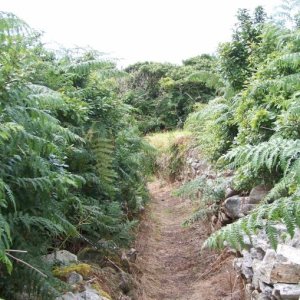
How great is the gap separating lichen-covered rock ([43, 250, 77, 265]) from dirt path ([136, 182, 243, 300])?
92cm

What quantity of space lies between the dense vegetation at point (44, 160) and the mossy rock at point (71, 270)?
0.69ft

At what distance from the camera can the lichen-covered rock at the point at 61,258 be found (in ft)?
9.86

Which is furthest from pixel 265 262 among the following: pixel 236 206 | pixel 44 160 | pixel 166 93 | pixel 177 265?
pixel 166 93

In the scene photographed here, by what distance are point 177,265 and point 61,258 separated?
2.25 meters

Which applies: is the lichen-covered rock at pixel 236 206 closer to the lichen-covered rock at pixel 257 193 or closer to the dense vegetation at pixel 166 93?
the lichen-covered rock at pixel 257 193

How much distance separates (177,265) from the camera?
501cm

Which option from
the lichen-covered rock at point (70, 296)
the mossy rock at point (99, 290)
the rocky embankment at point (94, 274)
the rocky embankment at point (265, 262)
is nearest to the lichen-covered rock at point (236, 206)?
the rocky embankment at point (265, 262)

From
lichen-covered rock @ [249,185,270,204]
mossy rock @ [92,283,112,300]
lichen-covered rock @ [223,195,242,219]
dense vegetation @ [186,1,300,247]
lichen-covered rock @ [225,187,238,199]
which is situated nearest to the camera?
dense vegetation @ [186,1,300,247]

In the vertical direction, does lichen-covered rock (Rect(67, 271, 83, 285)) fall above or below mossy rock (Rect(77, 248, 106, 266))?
above

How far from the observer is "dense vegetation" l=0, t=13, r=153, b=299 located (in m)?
2.10

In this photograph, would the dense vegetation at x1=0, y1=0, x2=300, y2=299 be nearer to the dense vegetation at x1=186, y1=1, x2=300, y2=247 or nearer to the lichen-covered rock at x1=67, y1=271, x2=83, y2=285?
the dense vegetation at x1=186, y1=1, x2=300, y2=247

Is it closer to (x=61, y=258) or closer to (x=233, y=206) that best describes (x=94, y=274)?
(x=61, y=258)

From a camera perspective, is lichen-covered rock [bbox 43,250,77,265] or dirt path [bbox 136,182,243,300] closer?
lichen-covered rock [bbox 43,250,77,265]

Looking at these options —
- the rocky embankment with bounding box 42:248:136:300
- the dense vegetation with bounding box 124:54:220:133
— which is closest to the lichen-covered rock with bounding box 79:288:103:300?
the rocky embankment with bounding box 42:248:136:300
